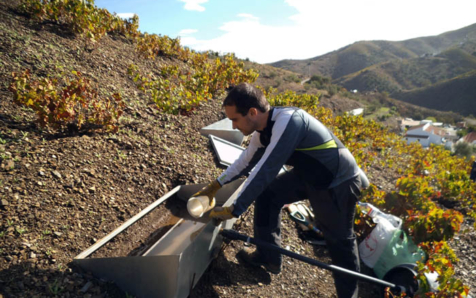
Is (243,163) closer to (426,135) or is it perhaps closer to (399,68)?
(426,135)

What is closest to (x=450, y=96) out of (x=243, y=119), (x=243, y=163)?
(x=243, y=163)

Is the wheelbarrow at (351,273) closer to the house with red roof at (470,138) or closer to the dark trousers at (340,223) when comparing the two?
the dark trousers at (340,223)

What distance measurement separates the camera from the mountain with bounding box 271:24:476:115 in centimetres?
5688

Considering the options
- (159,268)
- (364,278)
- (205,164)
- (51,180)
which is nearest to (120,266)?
(159,268)

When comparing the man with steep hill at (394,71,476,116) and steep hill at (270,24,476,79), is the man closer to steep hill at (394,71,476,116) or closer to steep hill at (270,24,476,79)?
steep hill at (394,71,476,116)

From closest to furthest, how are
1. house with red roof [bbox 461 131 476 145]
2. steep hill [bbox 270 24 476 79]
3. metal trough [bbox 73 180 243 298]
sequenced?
metal trough [bbox 73 180 243 298] → house with red roof [bbox 461 131 476 145] → steep hill [bbox 270 24 476 79]

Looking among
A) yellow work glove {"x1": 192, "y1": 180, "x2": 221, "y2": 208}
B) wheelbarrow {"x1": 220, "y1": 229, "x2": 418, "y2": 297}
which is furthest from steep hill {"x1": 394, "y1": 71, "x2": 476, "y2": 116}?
yellow work glove {"x1": 192, "y1": 180, "x2": 221, "y2": 208}

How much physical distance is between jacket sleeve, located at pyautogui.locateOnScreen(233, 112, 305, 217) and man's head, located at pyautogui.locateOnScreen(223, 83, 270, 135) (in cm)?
23

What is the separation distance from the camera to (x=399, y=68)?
71.5 m

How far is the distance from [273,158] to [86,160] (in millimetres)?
1954

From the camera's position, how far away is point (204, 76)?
6.04 metres

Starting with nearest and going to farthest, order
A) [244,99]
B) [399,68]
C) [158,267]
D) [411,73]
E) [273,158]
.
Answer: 1. [158,267]
2. [273,158]
3. [244,99]
4. [411,73]
5. [399,68]

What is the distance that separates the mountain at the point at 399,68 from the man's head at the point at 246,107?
6192 centimetres

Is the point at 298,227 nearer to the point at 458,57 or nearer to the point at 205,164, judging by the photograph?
the point at 205,164
